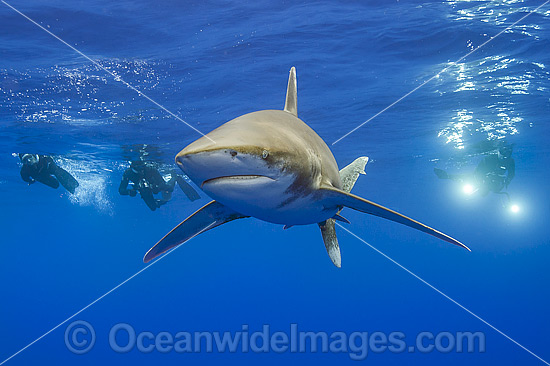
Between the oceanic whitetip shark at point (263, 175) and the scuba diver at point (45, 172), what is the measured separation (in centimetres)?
1756

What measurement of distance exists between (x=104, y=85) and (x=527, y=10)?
42.2ft

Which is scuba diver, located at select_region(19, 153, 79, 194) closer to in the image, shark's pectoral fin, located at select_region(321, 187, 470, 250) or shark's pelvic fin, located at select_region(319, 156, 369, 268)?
shark's pelvic fin, located at select_region(319, 156, 369, 268)

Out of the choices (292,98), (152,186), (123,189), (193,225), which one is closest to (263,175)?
(193,225)

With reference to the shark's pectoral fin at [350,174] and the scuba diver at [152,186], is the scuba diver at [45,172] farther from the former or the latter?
the shark's pectoral fin at [350,174]

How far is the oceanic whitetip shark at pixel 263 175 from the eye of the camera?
2.41 m

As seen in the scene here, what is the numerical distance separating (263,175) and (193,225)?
186 centimetres

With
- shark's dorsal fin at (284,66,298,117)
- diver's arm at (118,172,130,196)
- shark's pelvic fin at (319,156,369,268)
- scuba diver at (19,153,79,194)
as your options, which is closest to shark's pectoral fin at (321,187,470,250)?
shark's pelvic fin at (319,156,369,268)

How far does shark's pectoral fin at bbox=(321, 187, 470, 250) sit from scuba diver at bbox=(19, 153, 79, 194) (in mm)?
18097

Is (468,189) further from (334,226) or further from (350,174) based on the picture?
(334,226)

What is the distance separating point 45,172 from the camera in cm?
2047

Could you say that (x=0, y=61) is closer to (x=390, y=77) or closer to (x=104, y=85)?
(x=104, y=85)

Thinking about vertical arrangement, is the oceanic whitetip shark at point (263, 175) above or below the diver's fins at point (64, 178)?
below

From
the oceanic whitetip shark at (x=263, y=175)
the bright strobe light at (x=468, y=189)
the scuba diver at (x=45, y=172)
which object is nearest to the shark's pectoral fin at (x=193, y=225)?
the oceanic whitetip shark at (x=263, y=175)

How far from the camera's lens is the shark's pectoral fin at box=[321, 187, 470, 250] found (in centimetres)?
331
